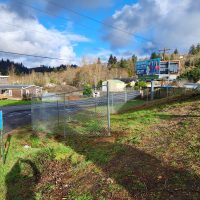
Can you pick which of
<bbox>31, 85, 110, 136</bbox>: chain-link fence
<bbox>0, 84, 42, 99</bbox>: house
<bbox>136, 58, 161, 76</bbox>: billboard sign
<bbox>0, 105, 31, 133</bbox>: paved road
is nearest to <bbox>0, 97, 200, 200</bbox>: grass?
<bbox>31, 85, 110, 136</bbox>: chain-link fence

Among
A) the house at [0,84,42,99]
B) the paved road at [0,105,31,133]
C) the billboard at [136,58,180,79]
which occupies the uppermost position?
the billboard at [136,58,180,79]

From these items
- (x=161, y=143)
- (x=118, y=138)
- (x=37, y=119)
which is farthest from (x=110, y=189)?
(x=37, y=119)

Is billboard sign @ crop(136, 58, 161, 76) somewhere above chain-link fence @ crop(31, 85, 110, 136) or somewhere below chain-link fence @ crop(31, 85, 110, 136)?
above

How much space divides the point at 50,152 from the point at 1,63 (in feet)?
676

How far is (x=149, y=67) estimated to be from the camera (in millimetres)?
28547

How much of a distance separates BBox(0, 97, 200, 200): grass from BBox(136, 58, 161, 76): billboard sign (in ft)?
58.6

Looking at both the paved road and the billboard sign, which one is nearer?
the paved road

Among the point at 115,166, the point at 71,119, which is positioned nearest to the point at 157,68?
the point at 71,119

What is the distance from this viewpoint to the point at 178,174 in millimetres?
5227

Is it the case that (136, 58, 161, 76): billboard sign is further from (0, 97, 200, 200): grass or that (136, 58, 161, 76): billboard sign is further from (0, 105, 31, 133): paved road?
(0, 97, 200, 200): grass

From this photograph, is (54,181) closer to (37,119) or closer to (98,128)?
(98,128)

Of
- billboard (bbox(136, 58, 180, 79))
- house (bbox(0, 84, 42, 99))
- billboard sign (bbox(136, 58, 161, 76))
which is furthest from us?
house (bbox(0, 84, 42, 99))

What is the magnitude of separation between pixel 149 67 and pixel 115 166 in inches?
925

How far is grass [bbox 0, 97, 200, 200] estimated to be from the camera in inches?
197
